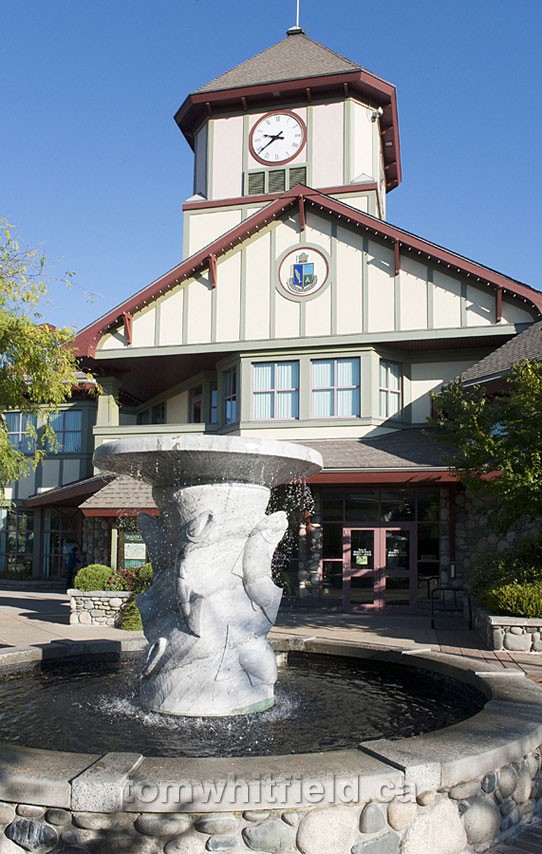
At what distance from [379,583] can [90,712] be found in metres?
12.4

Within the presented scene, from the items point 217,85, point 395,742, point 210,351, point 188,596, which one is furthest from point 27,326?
point 217,85

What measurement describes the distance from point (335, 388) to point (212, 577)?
13.3 metres

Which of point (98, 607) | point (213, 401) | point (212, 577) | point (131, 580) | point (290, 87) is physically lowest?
point (98, 607)

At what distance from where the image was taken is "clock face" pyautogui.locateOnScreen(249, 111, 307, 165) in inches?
941

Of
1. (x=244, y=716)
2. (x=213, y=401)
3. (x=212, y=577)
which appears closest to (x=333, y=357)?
(x=213, y=401)

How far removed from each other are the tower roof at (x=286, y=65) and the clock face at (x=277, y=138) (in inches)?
46.5

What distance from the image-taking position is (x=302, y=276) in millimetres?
19750

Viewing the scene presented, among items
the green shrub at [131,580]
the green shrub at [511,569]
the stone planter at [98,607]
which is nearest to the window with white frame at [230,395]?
the green shrub at [131,580]

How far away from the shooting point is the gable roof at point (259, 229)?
18.4 meters

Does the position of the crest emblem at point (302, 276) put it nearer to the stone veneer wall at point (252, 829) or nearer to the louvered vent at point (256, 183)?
the louvered vent at point (256, 183)

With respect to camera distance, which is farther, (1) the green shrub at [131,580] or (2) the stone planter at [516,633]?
(1) the green shrub at [131,580]

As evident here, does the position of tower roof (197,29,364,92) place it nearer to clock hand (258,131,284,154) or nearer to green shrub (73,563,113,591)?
clock hand (258,131,284,154)

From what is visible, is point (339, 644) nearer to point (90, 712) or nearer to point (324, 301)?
point (90, 712)

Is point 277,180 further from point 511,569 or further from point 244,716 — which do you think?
point 244,716
